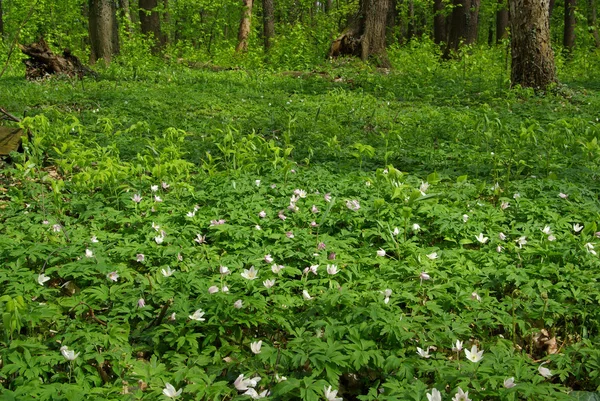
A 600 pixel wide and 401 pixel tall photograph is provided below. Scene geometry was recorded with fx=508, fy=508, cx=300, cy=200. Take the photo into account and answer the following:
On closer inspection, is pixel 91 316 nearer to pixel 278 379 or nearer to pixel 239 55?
pixel 278 379

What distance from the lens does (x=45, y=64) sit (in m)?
12.2

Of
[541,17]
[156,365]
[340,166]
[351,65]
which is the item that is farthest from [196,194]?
[351,65]

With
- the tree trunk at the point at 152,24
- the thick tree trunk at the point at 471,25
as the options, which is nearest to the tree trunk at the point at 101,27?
the tree trunk at the point at 152,24

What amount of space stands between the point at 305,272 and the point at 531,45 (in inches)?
297

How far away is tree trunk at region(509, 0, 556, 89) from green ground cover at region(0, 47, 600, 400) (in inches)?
117

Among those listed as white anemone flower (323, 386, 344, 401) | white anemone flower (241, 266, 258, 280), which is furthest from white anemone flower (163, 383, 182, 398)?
white anemone flower (241, 266, 258, 280)

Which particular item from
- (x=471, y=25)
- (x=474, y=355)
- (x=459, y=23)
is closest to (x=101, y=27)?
(x=459, y=23)

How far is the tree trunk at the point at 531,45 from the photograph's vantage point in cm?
852

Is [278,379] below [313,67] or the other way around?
below

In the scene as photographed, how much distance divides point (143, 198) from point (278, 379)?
8.17ft

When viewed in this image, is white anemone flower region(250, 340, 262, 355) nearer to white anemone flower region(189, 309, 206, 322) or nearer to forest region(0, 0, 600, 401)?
forest region(0, 0, 600, 401)

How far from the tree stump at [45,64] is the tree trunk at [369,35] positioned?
21.3 ft

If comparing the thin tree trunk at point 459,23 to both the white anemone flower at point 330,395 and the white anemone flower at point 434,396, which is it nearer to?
the white anemone flower at point 434,396

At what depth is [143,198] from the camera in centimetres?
429
